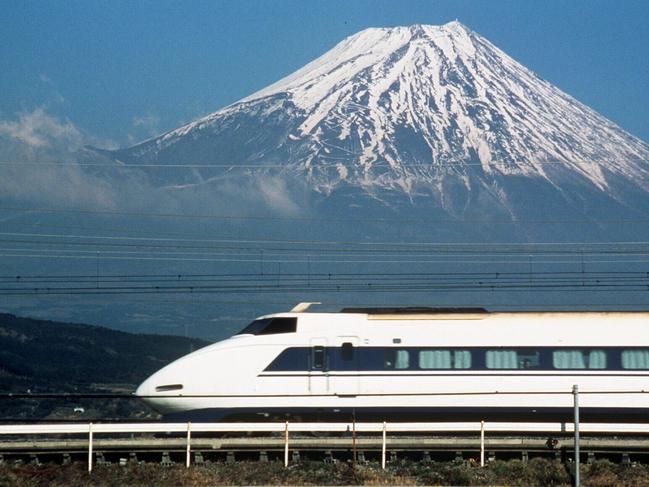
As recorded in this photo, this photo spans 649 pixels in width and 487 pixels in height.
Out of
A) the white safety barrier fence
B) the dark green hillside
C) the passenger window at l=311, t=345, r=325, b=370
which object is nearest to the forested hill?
the dark green hillside

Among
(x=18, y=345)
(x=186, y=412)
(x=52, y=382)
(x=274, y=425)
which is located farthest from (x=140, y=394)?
(x=18, y=345)

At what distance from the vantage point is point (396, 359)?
137 ft

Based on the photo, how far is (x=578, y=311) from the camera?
42.4m

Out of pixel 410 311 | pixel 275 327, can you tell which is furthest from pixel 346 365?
pixel 410 311

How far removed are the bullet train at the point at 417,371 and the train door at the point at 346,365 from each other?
30 millimetres

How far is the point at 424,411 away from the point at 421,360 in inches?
60.6

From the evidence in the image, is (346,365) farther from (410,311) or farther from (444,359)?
(444,359)

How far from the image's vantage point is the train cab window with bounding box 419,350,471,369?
4166cm

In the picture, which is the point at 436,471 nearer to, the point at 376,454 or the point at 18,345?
the point at 376,454

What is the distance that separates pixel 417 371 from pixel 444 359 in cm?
89

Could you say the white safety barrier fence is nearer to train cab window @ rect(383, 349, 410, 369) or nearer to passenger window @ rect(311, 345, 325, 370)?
train cab window @ rect(383, 349, 410, 369)

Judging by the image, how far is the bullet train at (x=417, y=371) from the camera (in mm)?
41375

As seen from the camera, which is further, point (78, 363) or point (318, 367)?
point (78, 363)

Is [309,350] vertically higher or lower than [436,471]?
higher
